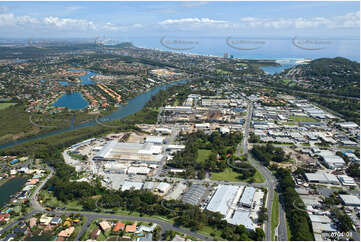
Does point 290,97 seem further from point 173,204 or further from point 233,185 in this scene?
point 173,204

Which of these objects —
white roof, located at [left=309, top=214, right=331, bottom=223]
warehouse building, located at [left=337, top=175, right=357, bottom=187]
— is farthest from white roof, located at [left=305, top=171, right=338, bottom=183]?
white roof, located at [left=309, top=214, right=331, bottom=223]

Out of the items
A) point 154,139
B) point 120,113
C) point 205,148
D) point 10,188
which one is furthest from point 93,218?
point 120,113

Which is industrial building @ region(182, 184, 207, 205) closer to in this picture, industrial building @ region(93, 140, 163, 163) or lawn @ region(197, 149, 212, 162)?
lawn @ region(197, 149, 212, 162)

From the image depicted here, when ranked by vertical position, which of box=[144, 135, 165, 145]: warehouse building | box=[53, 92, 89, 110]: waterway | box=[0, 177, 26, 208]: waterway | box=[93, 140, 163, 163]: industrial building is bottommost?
box=[0, 177, 26, 208]: waterway

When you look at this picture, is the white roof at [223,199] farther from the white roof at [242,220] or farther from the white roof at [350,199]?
the white roof at [350,199]

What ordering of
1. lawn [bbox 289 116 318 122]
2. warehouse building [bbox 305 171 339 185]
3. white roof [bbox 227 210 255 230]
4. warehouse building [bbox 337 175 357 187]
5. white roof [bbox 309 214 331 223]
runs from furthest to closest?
lawn [bbox 289 116 318 122] < warehouse building [bbox 305 171 339 185] < warehouse building [bbox 337 175 357 187] < white roof [bbox 309 214 331 223] < white roof [bbox 227 210 255 230]

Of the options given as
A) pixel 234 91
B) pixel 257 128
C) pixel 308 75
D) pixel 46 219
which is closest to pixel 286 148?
pixel 257 128
